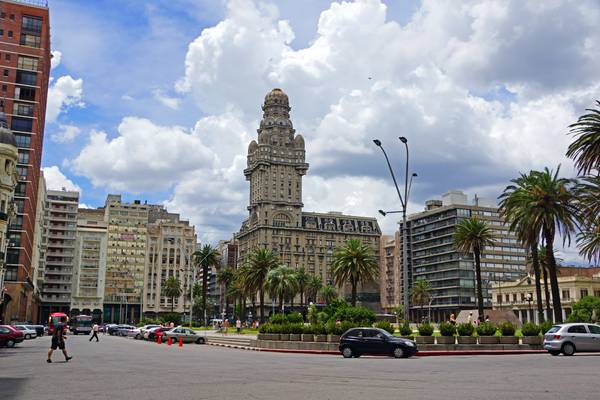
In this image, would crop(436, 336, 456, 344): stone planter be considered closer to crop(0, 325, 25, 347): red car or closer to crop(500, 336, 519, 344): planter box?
crop(500, 336, 519, 344): planter box

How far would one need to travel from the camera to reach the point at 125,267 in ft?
565

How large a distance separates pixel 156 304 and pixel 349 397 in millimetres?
168378

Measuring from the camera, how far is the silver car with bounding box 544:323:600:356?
28.4 metres

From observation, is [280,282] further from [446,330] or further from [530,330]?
[530,330]

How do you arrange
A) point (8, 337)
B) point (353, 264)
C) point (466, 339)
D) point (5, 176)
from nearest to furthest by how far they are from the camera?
point (466, 339) < point (8, 337) < point (5, 176) < point (353, 264)

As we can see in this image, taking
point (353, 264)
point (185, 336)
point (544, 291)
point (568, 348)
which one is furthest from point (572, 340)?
point (544, 291)

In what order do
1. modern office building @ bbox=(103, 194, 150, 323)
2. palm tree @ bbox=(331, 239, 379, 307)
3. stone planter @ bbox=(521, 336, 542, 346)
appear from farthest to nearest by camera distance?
modern office building @ bbox=(103, 194, 150, 323), palm tree @ bbox=(331, 239, 379, 307), stone planter @ bbox=(521, 336, 542, 346)

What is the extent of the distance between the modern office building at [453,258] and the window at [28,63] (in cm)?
10037

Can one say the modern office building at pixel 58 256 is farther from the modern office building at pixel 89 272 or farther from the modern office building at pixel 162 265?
the modern office building at pixel 162 265

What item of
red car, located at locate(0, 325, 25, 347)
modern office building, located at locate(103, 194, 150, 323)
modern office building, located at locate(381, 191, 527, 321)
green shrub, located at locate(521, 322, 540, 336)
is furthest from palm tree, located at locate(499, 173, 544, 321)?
modern office building, located at locate(103, 194, 150, 323)

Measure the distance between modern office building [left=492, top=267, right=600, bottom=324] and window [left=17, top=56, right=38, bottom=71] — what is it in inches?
3728

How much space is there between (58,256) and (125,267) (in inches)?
1049

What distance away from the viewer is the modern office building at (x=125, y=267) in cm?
16762

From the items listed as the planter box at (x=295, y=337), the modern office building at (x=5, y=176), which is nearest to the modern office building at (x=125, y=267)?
the modern office building at (x=5, y=176)
